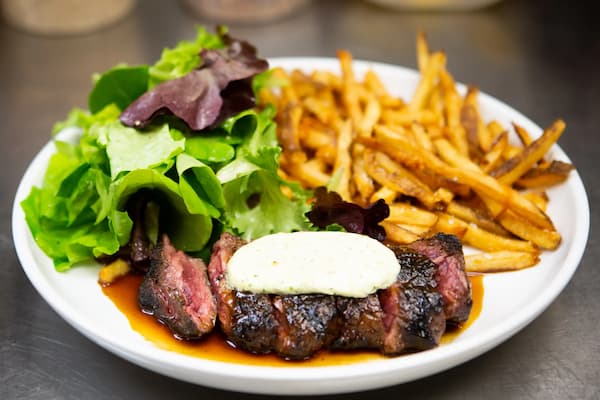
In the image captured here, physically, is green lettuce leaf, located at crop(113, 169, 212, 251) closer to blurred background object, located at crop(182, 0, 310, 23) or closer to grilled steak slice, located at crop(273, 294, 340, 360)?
grilled steak slice, located at crop(273, 294, 340, 360)

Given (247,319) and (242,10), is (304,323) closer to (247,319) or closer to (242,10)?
(247,319)

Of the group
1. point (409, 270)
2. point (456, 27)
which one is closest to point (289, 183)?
point (409, 270)

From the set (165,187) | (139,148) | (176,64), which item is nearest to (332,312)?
(165,187)

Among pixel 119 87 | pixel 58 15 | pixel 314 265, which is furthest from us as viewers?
pixel 58 15

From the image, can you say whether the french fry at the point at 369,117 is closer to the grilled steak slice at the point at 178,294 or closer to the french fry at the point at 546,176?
the french fry at the point at 546,176

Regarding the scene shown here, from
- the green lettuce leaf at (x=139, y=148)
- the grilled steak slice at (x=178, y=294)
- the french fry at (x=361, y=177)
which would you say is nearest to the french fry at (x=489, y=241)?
the french fry at (x=361, y=177)
